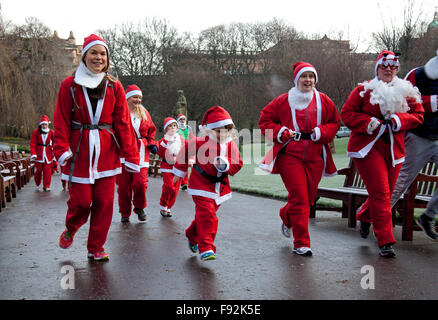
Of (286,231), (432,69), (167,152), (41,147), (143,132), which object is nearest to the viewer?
(432,69)

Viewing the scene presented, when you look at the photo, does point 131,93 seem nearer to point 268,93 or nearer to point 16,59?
point 16,59

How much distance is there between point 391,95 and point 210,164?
2.18 meters

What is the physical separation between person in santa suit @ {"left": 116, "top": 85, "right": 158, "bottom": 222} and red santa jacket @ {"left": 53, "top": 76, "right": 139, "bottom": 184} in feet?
8.36

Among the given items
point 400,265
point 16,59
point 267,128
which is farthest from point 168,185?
point 16,59

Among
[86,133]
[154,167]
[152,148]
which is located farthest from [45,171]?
[86,133]

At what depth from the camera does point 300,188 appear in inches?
225

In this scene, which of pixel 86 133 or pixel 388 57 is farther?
pixel 388 57

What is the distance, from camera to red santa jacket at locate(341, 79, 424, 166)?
571cm

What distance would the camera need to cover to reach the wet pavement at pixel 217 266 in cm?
422

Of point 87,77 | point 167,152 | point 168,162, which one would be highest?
point 87,77

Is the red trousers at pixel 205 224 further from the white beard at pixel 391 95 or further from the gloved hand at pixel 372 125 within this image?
the white beard at pixel 391 95

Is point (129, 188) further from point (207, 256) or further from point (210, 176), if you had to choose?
point (207, 256)

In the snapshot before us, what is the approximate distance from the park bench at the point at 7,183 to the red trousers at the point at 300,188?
6486mm

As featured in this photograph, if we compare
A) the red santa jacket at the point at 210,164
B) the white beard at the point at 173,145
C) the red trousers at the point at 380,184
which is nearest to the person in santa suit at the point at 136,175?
the white beard at the point at 173,145
